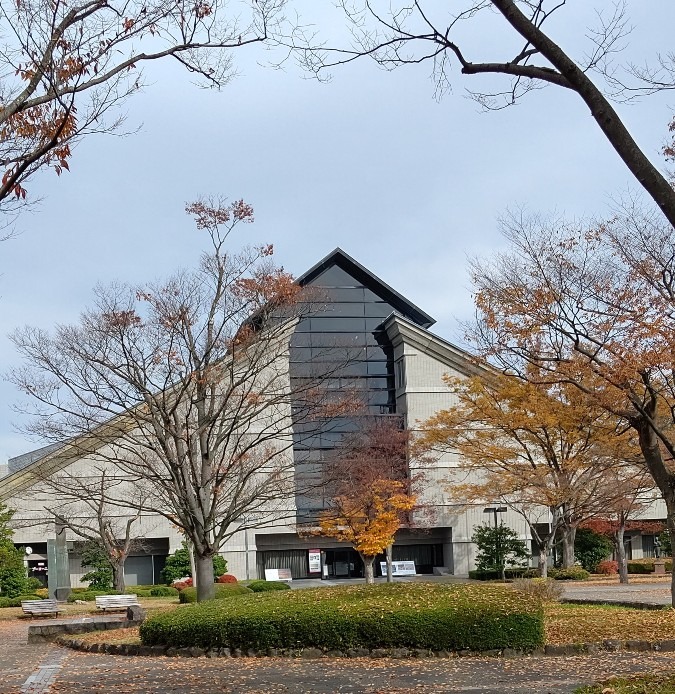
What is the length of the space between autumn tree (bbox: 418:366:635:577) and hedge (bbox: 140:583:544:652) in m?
9.02

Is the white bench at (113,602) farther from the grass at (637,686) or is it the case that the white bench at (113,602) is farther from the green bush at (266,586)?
the grass at (637,686)

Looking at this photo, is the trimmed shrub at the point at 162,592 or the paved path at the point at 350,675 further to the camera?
the trimmed shrub at the point at 162,592

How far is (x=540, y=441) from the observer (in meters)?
28.9

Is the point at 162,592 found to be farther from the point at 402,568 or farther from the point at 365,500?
the point at 402,568

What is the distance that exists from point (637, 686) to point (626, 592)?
73.6 ft

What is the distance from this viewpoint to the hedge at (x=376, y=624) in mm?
12539

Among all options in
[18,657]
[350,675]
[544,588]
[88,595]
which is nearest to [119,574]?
[88,595]

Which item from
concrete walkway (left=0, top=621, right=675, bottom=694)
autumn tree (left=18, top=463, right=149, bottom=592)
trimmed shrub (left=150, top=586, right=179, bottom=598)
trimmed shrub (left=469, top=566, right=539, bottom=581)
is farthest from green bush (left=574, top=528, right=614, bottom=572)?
concrete walkway (left=0, top=621, right=675, bottom=694)

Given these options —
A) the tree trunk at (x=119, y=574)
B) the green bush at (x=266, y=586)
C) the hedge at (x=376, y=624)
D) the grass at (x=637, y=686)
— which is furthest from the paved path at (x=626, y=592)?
the tree trunk at (x=119, y=574)

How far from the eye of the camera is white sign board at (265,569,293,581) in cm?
4224

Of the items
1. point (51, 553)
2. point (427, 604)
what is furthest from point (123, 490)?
point (427, 604)

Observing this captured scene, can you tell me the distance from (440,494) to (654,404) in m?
26.6

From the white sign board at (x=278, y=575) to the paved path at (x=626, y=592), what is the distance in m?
14.9

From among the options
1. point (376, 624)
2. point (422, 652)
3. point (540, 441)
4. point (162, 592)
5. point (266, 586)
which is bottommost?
point (162, 592)
